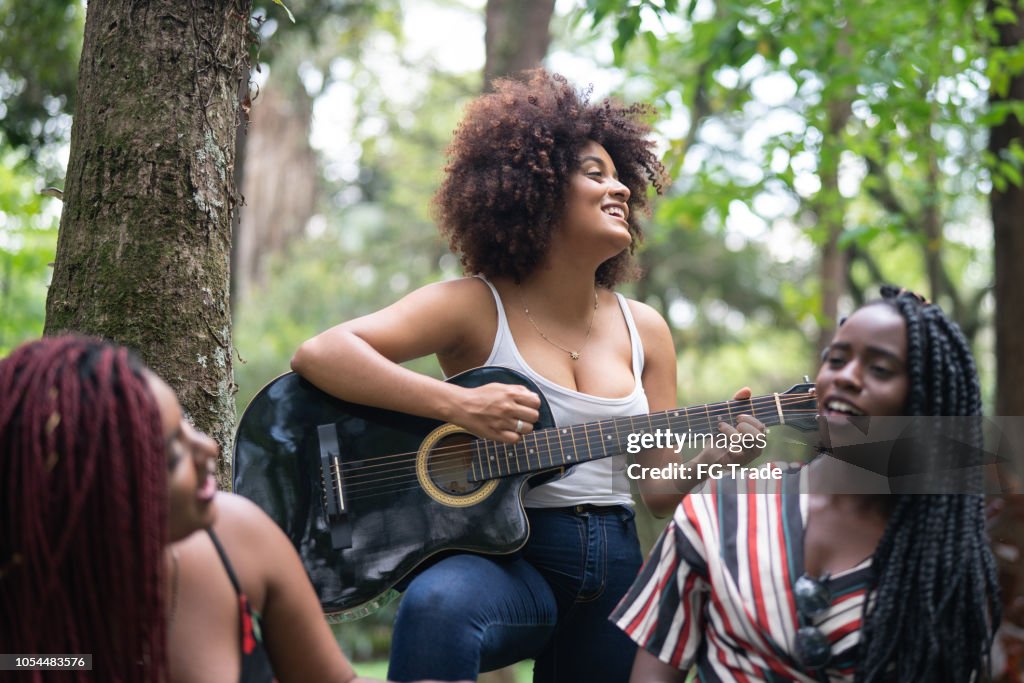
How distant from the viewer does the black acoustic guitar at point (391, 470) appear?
9.43 ft

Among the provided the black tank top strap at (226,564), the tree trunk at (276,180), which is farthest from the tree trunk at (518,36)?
the tree trunk at (276,180)

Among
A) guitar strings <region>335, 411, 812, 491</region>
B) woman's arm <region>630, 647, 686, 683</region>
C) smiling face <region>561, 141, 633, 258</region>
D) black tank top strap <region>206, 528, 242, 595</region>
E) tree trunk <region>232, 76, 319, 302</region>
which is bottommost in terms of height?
woman's arm <region>630, 647, 686, 683</region>

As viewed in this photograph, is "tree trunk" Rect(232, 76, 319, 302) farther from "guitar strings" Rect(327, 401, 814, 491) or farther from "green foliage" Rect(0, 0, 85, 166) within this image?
"guitar strings" Rect(327, 401, 814, 491)

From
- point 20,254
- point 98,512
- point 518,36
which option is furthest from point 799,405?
point 20,254

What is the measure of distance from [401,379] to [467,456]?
0.32 metres

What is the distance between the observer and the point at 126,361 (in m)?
1.74

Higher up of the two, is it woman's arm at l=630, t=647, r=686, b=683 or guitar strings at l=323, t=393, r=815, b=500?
guitar strings at l=323, t=393, r=815, b=500

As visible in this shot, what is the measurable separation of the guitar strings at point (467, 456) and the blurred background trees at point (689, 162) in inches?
52.7

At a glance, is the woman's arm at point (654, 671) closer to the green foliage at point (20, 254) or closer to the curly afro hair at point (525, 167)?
the curly afro hair at point (525, 167)

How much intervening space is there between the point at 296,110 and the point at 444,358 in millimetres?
15643

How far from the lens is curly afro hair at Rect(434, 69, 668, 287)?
11.0 feet

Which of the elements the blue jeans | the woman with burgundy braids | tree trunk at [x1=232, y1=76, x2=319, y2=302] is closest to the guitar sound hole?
the blue jeans

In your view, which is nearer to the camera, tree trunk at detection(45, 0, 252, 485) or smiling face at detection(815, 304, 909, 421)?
smiling face at detection(815, 304, 909, 421)

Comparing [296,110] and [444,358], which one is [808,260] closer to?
[296,110]
